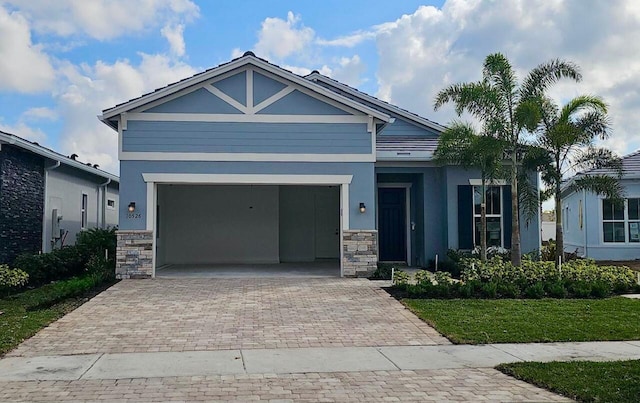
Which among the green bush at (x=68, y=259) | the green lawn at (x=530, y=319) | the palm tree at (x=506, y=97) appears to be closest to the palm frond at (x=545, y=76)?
the palm tree at (x=506, y=97)

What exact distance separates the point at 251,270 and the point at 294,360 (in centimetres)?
989

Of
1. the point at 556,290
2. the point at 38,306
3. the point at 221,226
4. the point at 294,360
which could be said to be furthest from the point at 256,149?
the point at 294,360

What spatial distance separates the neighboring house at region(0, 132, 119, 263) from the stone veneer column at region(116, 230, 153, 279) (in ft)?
9.42

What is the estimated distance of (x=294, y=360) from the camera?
24.2ft

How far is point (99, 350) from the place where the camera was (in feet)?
25.8

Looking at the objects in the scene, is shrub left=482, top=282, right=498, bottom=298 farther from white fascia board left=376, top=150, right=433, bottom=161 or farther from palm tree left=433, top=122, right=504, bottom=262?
white fascia board left=376, top=150, right=433, bottom=161

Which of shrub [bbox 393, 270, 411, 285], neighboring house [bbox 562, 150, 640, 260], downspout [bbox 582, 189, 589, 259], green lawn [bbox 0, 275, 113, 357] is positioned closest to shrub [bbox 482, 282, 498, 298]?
shrub [bbox 393, 270, 411, 285]

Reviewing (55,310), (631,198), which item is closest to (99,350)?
(55,310)

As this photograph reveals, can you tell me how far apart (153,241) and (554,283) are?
9.20m

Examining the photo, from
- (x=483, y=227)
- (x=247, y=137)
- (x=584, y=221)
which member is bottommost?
(x=483, y=227)

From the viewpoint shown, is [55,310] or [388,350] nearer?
[388,350]

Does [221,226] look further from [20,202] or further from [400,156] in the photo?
[400,156]

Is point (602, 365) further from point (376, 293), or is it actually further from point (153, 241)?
point (153, 241)

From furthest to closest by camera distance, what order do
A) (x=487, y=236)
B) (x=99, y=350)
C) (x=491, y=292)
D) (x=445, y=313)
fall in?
1. (x=487, y=236)
2. (x=491, y=292)
3. (x=445, y=313)
4. (x=99, y=350)
